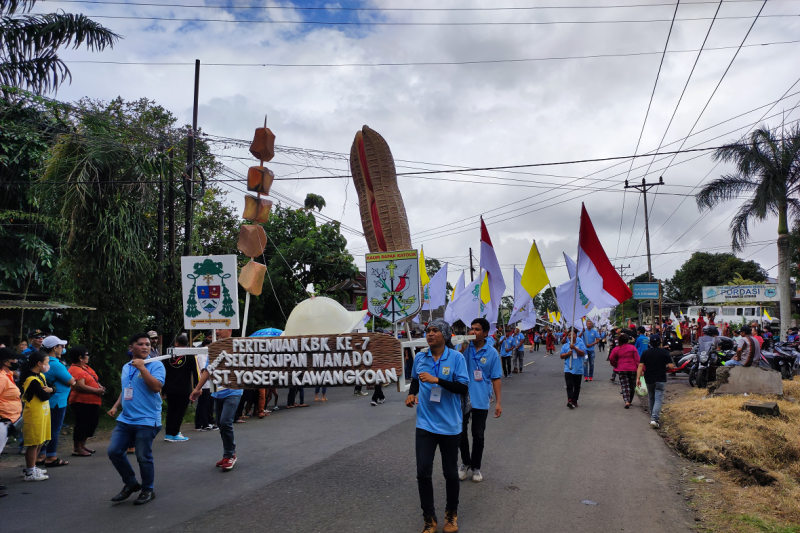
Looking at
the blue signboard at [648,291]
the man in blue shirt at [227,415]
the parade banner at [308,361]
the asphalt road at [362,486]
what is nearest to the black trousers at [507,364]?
the asphalt road at [362,486]

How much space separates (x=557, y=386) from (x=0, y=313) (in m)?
14.0

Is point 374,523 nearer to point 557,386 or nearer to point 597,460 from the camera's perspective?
point 597,460

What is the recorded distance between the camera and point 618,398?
13.4 meters

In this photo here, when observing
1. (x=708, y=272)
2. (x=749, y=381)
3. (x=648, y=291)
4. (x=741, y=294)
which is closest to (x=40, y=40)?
(x=749, y=381)

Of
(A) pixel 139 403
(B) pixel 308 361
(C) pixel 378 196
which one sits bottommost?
(A) pixel 139 403

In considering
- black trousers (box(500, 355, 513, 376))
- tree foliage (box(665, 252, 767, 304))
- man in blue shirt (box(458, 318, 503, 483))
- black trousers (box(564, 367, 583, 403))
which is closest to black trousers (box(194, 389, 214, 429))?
man in blue shirt (box(458, 318, 503, 483))

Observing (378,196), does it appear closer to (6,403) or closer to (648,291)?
(6,403)

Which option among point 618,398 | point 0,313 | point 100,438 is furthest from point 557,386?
point 0,313

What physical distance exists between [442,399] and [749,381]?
938 centimetres

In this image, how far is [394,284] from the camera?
247 inches

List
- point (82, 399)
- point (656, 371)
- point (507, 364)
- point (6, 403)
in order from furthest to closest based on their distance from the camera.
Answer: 1. point (507, 364)
2. point (656, 371)
3. point (82, 399)
4. point (6, 403)

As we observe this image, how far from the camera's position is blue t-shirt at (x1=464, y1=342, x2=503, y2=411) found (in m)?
6.38

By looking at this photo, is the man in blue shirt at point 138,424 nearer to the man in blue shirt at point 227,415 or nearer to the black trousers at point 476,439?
the man in blue shirt at point 227,415

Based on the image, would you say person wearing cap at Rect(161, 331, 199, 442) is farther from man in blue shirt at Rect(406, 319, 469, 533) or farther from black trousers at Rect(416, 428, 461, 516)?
black trousers at Rect(416, 428, 461, 516)
